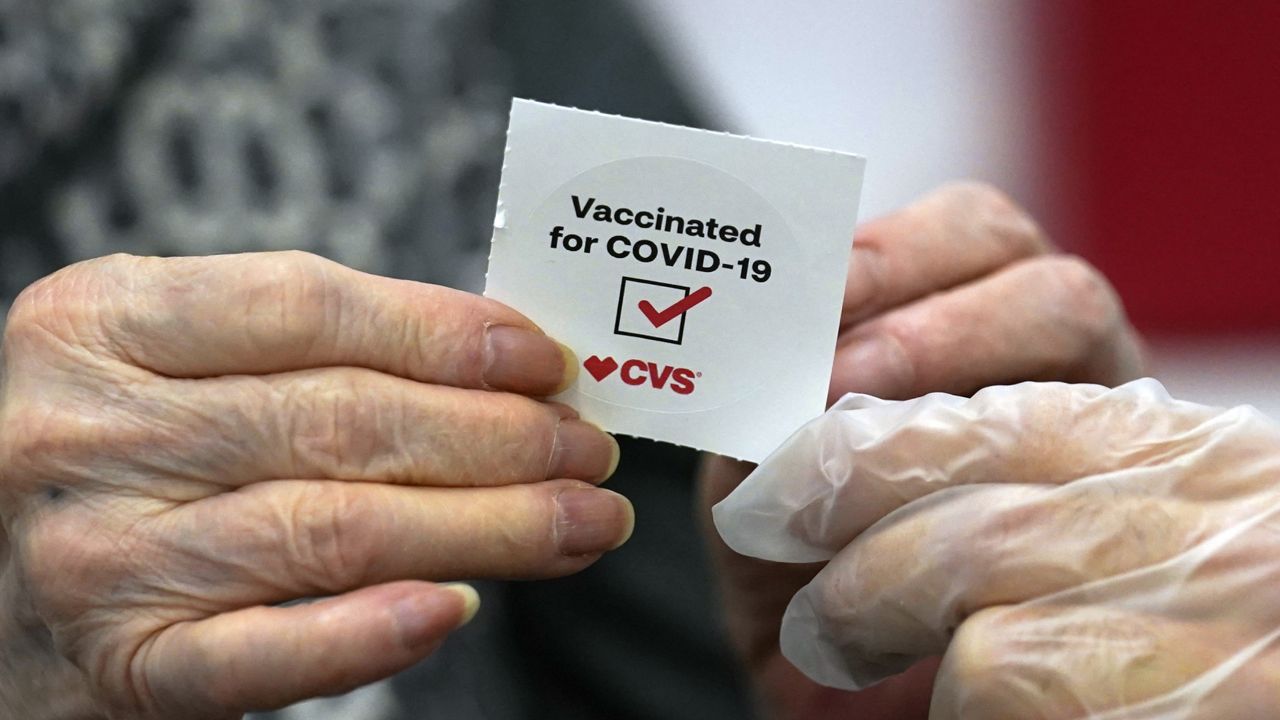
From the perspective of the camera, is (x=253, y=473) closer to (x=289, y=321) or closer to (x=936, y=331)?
(x=289, y=321)

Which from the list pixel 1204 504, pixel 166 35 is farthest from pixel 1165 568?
pixel 166 35

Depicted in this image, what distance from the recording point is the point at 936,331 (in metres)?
0.93

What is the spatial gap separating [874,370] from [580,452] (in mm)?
333

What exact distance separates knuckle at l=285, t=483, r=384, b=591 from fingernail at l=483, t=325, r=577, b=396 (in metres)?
0.14

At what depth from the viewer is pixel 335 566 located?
0.65 meters

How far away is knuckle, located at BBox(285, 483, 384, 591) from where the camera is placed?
2.13 feet

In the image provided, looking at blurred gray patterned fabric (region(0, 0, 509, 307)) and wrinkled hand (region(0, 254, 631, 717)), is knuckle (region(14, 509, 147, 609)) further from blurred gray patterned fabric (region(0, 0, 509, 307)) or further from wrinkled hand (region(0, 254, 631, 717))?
blurred gray patterned fabric (region(0, 0, 509, 307))

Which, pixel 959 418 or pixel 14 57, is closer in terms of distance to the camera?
pixel 959 418

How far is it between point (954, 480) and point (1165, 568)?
0.48 ft

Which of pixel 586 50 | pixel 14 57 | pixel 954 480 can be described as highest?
pixel 586 50

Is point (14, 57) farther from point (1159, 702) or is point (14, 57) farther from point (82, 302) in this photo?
point (1159, 702)

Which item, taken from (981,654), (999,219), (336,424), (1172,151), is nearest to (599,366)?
(336,424)

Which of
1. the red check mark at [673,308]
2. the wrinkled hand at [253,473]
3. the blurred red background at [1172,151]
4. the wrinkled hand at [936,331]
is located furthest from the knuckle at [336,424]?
the blurred red background at [1172,151]

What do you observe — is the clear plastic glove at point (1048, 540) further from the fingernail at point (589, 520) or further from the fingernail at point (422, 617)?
the fingernail at point (422, 617)
